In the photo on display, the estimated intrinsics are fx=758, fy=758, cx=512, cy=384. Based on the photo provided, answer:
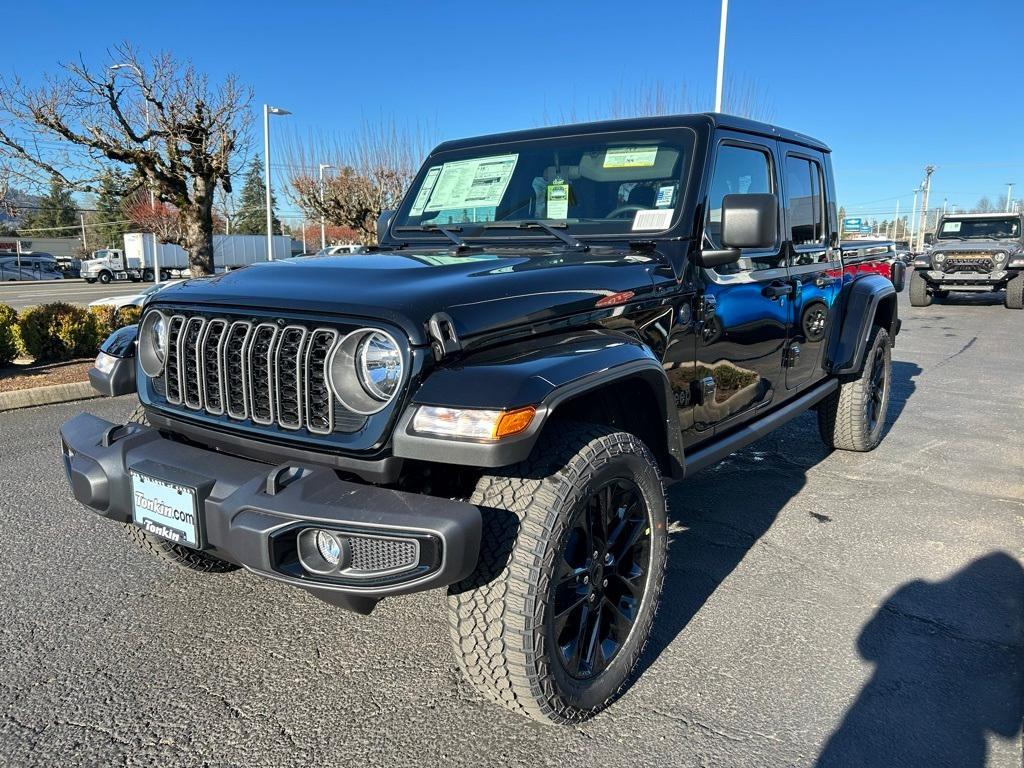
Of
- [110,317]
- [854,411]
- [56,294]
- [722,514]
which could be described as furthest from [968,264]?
[56,294]

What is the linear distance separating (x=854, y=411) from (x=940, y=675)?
2705mm

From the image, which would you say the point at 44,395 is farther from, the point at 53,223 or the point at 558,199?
the point at 53,223

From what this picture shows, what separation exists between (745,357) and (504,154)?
1.49 m

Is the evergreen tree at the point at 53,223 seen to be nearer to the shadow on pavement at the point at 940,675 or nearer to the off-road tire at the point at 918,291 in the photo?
the off-road tire at the point at 918,291

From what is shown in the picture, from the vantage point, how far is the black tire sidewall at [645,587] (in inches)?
83.3

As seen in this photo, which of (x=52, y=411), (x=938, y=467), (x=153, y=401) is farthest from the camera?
(x=52, y=411)

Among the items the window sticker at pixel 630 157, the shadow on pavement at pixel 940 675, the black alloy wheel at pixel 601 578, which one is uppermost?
the window sticker at pixel 630 157

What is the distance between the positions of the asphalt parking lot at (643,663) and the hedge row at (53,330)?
365 cm

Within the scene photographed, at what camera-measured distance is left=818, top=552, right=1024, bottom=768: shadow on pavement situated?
2.25 meters

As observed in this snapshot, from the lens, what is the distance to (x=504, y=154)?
3646mm

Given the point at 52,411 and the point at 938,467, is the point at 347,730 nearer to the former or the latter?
the point at 938,467

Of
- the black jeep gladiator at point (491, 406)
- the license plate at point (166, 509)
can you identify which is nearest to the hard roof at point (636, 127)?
the black jeep gladiator at point (491, 406)

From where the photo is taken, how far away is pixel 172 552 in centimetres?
309

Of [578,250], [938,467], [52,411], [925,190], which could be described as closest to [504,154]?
[578,250]
